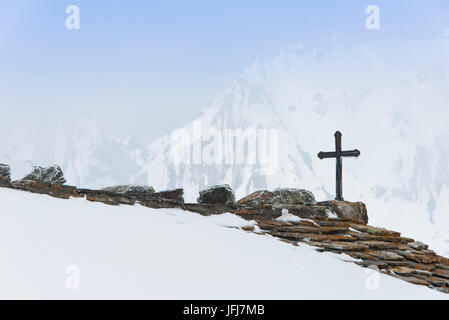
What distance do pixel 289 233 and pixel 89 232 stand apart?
10.2ft

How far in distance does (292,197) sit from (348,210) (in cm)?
109

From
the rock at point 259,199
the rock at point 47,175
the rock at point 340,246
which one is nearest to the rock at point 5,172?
the rock at point 47,175

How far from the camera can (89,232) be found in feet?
15.6

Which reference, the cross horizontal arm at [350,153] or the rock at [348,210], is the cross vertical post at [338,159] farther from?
the rock at [348,210]

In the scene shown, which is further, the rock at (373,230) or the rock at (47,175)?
the rock at (373,230)

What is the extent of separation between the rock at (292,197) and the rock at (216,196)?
92 cm

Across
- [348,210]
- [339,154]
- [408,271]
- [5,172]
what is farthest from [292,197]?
[5,172]

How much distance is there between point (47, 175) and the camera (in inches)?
285

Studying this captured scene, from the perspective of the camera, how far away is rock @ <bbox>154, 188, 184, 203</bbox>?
7152 mm

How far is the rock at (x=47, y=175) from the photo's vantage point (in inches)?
281

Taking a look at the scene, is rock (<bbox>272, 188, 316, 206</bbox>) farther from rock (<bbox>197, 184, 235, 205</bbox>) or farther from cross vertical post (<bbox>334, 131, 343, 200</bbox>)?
cross vertical post (<bbox>334, 131, 343, 200</bbox>)
